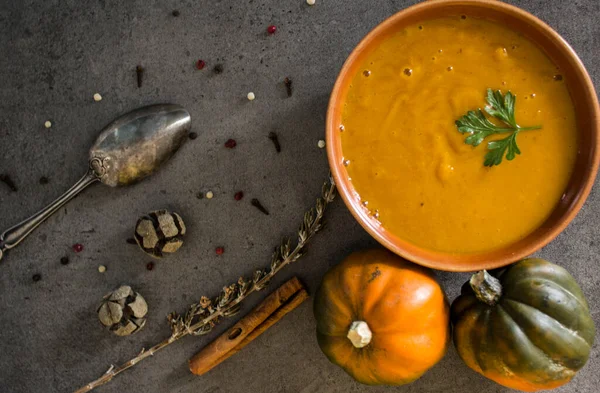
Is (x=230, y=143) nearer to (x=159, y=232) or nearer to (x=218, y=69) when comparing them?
(x=218, y=69)

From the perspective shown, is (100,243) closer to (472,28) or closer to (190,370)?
(190,370)

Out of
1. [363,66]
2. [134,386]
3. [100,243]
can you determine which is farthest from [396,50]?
[134,386]

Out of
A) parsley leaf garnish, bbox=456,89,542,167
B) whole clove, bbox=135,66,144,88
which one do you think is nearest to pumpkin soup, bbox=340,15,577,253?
parsley leaf garnish, bbox=456,89,542,167

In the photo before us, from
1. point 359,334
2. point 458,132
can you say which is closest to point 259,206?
point 359,334

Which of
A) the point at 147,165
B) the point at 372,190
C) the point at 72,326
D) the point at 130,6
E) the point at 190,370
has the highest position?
the point at 130,6

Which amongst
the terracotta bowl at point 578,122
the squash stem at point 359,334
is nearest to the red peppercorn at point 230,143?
the terracotta bowl at point 578,122
